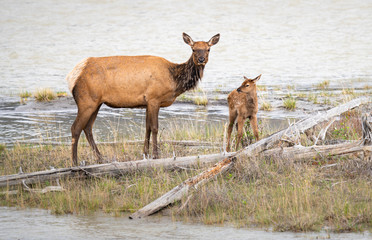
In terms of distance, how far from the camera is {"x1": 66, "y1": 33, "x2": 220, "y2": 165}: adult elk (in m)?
11.1

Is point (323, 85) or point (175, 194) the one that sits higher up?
point (175, 194)

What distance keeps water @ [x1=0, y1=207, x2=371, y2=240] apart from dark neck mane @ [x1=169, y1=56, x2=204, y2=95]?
378 centimetres

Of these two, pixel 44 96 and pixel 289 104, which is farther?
pixel 44 96

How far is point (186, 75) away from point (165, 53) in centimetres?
2699

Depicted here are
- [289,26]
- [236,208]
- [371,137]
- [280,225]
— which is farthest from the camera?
[289,26]

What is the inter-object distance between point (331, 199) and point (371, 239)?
1.39 metres

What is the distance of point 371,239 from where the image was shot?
6973 mm

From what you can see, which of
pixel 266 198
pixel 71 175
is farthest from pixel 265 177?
pixel 71 175

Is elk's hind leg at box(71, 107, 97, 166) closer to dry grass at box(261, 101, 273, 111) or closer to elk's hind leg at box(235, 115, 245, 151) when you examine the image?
elk's hind leg at box(235, 115, 245, 151)

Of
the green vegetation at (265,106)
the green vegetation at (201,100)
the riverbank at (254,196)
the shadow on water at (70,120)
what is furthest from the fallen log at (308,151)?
the green vegetation at (201,100)

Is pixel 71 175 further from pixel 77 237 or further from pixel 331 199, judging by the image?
pixel 331 199

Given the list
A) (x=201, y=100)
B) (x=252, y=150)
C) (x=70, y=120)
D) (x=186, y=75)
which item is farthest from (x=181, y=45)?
(x=252, y=150)

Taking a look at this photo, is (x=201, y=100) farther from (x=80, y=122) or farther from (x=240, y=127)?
(x=80, y=122)

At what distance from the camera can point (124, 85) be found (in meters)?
11.2
